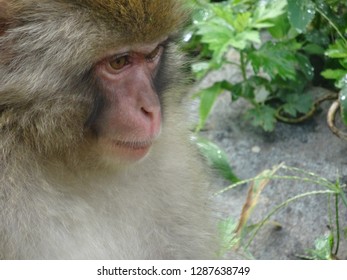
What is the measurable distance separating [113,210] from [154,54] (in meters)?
0.63

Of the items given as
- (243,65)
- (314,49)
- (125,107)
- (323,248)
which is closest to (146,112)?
(125,107)

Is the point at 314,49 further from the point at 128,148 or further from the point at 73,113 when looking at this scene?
the point at 73,113

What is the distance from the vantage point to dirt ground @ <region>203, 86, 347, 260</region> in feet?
14.5

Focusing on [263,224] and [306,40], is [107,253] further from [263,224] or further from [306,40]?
[306,40]

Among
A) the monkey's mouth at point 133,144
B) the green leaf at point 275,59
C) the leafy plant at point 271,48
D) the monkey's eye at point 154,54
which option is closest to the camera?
the monkey's mouth at point 133,144

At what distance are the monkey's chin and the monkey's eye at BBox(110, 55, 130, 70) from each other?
27 centimetres

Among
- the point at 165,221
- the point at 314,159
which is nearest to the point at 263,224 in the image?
the point at 314,159

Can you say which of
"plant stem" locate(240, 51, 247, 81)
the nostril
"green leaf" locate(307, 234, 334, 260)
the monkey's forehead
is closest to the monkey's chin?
the nostril

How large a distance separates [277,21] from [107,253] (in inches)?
91.6

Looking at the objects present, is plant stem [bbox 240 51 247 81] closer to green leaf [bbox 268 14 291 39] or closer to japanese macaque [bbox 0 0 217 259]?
green leaf [bbox 268 14 291 39]

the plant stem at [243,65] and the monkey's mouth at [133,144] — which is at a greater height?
the monkey's mouth at [133,144]

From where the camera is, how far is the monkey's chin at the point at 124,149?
2947 millimetres

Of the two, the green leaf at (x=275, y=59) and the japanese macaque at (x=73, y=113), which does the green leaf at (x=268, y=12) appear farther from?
the japanese macaque at (x=73, y=113)

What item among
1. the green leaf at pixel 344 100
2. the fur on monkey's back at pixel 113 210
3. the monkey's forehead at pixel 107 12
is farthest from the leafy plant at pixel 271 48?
the monkey's forehead at pixel 107 12
